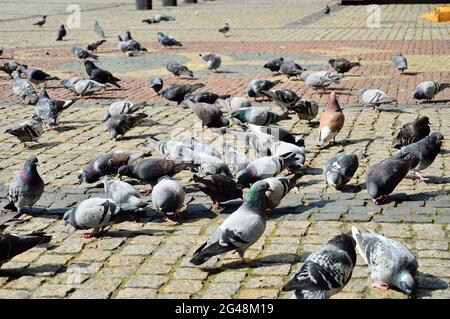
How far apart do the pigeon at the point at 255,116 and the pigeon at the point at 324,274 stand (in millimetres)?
4668

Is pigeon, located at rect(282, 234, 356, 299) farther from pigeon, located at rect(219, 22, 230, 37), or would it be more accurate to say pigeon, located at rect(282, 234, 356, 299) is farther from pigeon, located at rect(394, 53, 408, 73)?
pigeon, located at rect(219, 22, 230, 37)

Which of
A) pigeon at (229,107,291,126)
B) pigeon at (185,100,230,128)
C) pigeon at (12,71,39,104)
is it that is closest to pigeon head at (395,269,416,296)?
pigeon at (229,107,291,126)

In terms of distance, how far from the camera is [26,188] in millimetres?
6711

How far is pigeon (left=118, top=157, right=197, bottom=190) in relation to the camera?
23.5 ft

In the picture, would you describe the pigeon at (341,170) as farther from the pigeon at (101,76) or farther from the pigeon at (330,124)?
the pigeon at (101,76)

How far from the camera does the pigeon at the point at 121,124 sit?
32.1 feet

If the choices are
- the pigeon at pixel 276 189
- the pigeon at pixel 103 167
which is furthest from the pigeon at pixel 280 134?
the pigeon at pixel 103 167

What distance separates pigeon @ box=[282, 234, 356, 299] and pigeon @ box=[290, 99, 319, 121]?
538 centimetres

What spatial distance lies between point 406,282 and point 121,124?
19.1 ft
